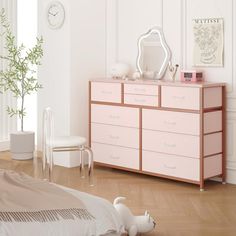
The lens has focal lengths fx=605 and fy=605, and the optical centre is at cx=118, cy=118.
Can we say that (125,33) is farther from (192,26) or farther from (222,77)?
(222,77)

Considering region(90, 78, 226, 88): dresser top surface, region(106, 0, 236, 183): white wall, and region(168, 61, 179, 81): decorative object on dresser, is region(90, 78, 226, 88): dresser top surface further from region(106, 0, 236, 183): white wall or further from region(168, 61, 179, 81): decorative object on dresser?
region(106, 0, 236, 183): white wall

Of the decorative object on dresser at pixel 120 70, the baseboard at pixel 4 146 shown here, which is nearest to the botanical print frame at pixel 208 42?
the decorative object on dresser at pixel 120 70

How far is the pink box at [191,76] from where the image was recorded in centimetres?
590

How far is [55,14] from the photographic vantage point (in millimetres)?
6711

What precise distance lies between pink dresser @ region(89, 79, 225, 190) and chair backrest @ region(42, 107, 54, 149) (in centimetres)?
48

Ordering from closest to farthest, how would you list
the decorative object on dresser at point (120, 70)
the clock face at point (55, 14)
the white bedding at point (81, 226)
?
the white bedding at point (81, 226), the decorative object on dresser at point (120, 70), the clock face at point (55, 14)

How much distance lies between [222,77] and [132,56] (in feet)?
3.96

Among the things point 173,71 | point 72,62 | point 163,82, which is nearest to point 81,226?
point 163,82

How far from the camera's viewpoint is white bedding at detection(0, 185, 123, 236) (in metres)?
3.04

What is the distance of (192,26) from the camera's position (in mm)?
6074

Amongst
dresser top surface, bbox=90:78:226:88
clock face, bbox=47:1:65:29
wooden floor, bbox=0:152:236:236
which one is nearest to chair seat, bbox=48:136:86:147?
wooden floor, bbox=0:152:236:236

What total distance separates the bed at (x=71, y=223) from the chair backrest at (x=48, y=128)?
2.10 meters

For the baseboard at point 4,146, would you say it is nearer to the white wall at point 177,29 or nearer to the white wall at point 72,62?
the white wall at point 72,62

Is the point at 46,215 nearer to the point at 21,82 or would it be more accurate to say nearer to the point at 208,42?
the point at 208,42
